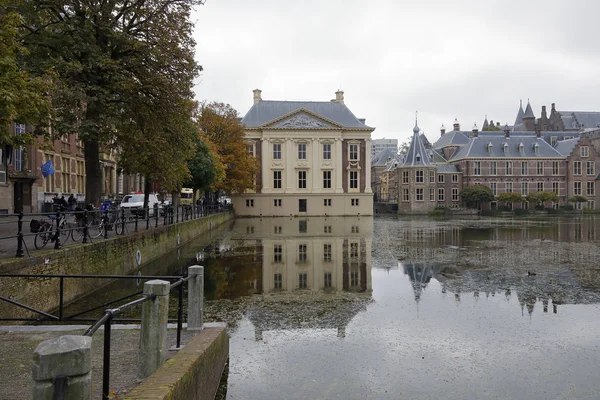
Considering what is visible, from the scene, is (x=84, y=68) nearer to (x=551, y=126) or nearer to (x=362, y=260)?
(x=362, y=260)

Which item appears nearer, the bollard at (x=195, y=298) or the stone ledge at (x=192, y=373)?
the stone ledge at (x=192, y=373)

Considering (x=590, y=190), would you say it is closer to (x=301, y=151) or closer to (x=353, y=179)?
(x=353, y=179)

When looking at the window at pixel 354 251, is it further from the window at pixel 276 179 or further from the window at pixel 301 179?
the window at pixel 276 179

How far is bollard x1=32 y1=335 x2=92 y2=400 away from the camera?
8.63 ft

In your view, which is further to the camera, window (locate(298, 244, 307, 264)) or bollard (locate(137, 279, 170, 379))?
window (locate(298, 244, 307, 264))

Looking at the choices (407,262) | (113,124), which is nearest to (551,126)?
(407,262)

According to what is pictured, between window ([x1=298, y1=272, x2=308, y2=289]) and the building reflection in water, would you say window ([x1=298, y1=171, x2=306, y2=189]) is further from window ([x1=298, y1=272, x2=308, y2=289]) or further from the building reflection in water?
window ([x1=298, y1=272, x2=308, y2=289])

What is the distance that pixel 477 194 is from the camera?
72.8 meters

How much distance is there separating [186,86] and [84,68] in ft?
12.8

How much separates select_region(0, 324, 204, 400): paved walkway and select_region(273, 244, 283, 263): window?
1177cm

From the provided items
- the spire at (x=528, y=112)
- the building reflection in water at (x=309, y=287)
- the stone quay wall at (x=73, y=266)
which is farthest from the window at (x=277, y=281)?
the spire at (x=528, y=112)

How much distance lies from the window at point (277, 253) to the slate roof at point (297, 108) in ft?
142

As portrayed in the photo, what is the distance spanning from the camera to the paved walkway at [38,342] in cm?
475

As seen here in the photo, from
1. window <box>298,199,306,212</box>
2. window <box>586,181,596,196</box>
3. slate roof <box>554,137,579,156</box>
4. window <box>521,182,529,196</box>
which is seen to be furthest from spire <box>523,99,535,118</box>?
window <box>298,199,306,212</box>
